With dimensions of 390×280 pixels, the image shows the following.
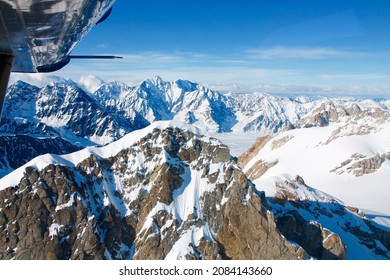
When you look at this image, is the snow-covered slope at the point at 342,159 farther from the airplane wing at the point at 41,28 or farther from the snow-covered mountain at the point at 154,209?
the airplane wing at the point at 41,28

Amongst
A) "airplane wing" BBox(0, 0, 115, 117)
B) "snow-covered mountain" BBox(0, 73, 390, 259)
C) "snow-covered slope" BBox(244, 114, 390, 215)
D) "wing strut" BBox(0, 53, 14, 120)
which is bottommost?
"snow-covered slope" BBox(244, 114, 390, 215)

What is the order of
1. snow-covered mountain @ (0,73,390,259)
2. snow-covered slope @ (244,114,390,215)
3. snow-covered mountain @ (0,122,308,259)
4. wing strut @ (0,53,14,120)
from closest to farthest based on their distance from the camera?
wing strut @ (0,53,14,120)
snow-covered mountain @ (0,122,308,259)
snow-covered mountain @ (0,73,390,259)
snow-covered slope @ (244,114,390,215)

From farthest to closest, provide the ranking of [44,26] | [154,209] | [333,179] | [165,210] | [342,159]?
[342,159]
[333,179]
[154,209]
[165,210]
[44,26]

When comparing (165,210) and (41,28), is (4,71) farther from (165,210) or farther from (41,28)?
(165,210)

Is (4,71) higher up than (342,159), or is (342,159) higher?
(4,71)

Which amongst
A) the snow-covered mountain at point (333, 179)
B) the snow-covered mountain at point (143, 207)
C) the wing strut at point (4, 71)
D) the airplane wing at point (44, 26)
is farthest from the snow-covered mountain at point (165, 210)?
the wing strut at point (4, 71)

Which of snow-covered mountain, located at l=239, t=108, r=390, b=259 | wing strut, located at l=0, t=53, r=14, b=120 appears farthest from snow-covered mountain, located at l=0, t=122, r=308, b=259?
wing strut, located at l=0, t=53, r=14, b=120

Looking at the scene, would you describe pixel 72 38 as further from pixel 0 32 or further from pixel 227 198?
pixel 227 198

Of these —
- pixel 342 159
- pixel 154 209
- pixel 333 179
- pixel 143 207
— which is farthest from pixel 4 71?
pixel 342 159

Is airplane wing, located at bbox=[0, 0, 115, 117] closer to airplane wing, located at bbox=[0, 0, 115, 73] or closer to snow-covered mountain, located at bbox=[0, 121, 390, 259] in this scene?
airplane wing, located at bbox=[0, 0, 115, 73]
